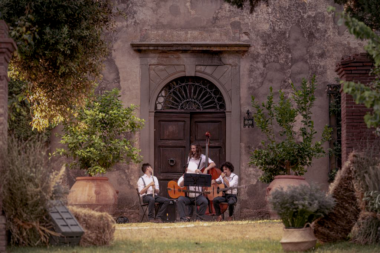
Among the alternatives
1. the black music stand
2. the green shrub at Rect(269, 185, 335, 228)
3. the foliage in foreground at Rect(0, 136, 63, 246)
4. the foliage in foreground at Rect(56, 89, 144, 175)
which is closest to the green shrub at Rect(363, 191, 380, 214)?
the green shrub at Rect(269, 185, 335, 228)

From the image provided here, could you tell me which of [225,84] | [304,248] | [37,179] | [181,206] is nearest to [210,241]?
[304,248]

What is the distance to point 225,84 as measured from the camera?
18.0m

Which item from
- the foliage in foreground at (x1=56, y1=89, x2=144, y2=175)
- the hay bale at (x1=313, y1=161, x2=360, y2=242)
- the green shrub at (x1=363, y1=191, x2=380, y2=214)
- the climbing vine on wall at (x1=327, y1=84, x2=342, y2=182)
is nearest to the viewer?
the green shrub at (x1=363, y1=191, x2=380, y2=214)

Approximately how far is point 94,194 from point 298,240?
24.0 ft

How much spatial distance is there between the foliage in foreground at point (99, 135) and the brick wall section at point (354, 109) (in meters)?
5.21

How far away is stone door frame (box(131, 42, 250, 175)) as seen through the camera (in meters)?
17.8

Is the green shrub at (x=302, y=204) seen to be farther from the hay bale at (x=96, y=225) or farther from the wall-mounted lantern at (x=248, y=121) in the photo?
the wall-mounted lantern at (x=248, y=121)

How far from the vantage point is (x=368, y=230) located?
8.67 metres

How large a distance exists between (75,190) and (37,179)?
21.8 ft

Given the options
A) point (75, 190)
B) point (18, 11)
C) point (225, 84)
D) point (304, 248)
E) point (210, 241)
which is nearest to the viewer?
point (304, 248)

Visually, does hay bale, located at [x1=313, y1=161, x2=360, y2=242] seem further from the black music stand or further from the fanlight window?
the fanlight window

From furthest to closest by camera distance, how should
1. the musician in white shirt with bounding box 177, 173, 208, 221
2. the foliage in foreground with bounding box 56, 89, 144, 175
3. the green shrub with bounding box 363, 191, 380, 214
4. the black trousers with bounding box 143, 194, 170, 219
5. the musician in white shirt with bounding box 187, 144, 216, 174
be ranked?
the musician in white shirt with bounding box 187, 144, 216, 174
the foliage in foreground with bounding box 56, 89, 144, 175
the black trousers with bounding box 143, 194, 170, 219
the musician in white shirt with bounding box 177, 173, 208, 221
the green shrub with bounding box 363, 191, 380, 214

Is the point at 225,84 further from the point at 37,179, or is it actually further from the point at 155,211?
the point at 37,179

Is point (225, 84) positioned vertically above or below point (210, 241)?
above
